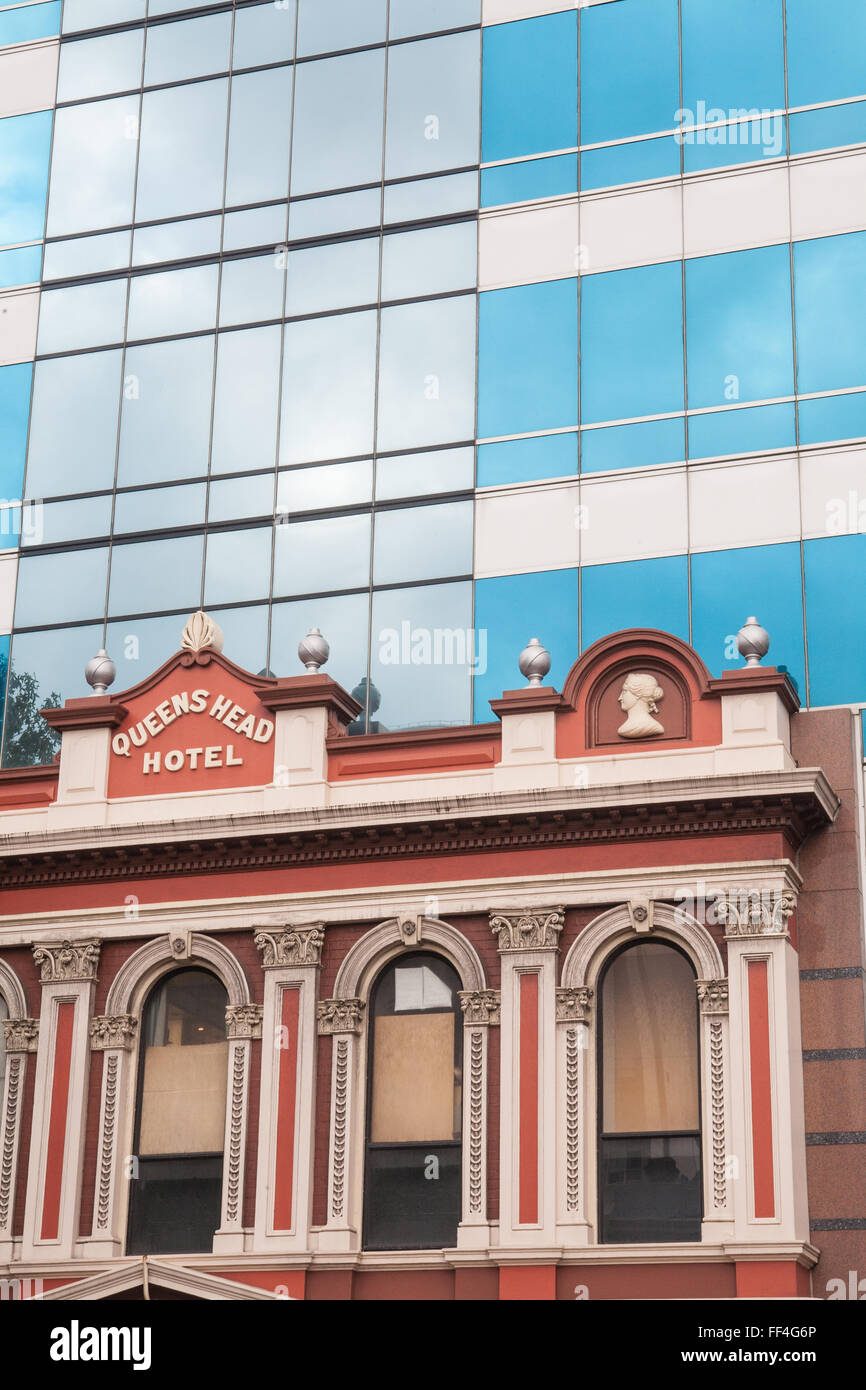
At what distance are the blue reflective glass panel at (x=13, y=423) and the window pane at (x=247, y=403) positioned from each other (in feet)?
12.2

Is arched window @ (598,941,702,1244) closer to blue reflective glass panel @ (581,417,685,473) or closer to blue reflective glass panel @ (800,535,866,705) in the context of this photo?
blue reflective glass panel @ (800,535,866,705)

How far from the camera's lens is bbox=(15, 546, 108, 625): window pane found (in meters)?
32.9

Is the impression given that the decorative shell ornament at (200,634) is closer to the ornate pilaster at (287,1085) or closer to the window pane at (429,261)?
the ornate pilaster at (287,1085)

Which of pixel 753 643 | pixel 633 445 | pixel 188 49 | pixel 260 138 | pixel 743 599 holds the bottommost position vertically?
pixel 753 643

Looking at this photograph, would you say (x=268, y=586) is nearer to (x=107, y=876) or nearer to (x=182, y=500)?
(x=182, y=500)

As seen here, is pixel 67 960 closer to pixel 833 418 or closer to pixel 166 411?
pixel 166 411

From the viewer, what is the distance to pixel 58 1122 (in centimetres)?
2697

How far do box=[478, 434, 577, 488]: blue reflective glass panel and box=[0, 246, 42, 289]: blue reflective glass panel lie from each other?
9844 millimetres

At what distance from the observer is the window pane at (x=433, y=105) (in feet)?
110

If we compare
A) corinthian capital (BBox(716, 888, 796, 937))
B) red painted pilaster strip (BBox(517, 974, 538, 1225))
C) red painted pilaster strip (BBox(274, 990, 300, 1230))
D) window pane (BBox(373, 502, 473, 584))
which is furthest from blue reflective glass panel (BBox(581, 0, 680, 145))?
red painted pilaster strip (BBox(274, 990, 300, 1230))

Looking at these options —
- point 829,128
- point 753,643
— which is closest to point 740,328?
point 829,128

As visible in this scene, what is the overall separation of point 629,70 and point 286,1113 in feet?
59.2
